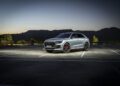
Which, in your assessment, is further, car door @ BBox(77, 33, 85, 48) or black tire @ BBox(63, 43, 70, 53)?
car door @ BBox(77, 33, 85, 48)

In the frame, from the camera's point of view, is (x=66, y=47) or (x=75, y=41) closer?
(x=66, y=47)

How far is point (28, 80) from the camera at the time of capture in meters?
8.11

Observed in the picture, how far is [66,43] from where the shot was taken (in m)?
20.8

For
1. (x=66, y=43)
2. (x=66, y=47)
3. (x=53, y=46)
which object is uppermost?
(x=66, y=43)

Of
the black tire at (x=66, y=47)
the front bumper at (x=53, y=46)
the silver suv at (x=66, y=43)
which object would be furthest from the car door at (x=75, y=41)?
the front bumper at (x=53, y=46)

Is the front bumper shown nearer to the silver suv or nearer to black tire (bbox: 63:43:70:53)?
the silver suv

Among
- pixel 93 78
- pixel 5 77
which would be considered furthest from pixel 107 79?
pixel 5 77

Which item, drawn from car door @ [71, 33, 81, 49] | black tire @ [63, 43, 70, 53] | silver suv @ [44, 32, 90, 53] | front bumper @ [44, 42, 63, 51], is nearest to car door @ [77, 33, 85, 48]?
silver suv @ [44, 32, 90, 53]

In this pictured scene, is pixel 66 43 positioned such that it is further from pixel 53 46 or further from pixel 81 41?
pixel 81 41

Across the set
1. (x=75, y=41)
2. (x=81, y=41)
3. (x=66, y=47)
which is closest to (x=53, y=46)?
(x=66, y=47)

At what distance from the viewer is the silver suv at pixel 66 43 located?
2042cm

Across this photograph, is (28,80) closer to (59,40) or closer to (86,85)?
(86,85)

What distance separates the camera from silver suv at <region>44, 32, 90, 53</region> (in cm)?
2042

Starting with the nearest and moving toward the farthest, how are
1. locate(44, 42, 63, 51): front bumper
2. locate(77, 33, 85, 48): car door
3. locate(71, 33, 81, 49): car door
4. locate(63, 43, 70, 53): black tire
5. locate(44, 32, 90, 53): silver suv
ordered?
locate(44, 42, 63, 51): front bumper → locate(44, 32, 90, 53): silver suv → locate(63, 43, 70, 53): black tire → locate(71, 33, 81, 49): car door → locate(77, 33, 85, 48): car door
